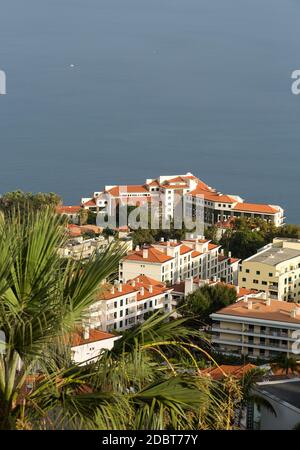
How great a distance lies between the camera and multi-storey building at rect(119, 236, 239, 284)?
12773mm

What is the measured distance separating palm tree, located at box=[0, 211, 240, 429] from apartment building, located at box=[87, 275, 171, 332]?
8291mm

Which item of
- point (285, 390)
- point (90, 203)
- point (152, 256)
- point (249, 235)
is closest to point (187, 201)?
point (90, 203)

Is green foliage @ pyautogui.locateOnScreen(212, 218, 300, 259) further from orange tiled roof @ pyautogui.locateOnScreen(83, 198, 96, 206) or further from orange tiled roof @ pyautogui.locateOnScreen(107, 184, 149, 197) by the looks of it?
orange tiled roof @ pyautogui.locateOnScreen(83, 198, 96, 206)

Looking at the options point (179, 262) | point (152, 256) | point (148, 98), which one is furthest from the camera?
point (148, 98)

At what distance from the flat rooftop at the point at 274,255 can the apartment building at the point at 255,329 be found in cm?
284

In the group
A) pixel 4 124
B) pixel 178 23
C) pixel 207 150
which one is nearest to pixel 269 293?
pixel 207 150

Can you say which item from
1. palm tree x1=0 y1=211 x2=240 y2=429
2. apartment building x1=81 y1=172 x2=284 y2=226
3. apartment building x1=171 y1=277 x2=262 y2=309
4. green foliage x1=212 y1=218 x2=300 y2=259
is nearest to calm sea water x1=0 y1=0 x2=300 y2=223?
apartment building x1=81 y1=172 x2=284 y2=226

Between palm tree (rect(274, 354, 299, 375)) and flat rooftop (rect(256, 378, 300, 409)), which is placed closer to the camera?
flat rooftop (rect(256, 378, 300, 409))

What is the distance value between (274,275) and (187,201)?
24.3 feet

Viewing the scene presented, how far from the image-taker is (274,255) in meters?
13.2

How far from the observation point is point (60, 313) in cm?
145

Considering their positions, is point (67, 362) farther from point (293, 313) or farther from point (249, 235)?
point (249, 235)

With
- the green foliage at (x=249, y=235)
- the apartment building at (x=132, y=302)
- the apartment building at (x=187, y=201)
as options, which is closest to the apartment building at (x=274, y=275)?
the apartment building at (x=132, y=302)

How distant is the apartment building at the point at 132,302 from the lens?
10.5m
